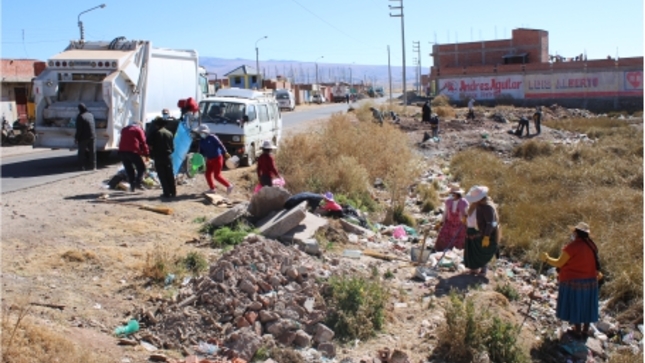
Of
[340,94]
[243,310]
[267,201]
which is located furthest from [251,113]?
[340,94]

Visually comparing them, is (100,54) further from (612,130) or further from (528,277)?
(612,130)

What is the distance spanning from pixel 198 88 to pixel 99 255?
12405 mm

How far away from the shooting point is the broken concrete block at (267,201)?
11.1 metres

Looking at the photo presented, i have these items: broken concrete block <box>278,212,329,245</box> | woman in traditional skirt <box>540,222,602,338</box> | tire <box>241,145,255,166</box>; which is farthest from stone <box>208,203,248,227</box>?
tire <box>241,145,255,166</box>

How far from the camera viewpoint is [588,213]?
14.2 metres

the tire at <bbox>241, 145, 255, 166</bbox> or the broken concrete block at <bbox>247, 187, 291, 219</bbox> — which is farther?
the tire at <bbox>241, 145, 255, 166</bbox>

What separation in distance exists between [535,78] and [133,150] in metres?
50.3

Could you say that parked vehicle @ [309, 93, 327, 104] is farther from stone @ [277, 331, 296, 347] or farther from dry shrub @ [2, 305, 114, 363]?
dry shrub @ [2, 305, 114, 363]

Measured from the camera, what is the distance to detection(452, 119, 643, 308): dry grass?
36.8ft

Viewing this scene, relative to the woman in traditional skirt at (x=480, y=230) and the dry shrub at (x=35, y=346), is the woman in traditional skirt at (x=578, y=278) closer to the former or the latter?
the woman in traditional skirt at (x=480, y=230)

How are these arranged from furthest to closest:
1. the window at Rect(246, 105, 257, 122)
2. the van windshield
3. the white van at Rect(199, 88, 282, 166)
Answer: the window at Rect(246, 105, 257, 122)
the van windshield
the white van at Rect(199, 88, 282, 166)

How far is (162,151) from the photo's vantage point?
12.4 meters

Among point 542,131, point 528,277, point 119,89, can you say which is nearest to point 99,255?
point 528,277

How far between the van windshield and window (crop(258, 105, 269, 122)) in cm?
101
